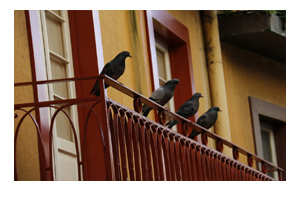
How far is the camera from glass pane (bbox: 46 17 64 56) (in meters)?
6.62

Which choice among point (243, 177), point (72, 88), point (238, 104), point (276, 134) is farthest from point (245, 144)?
point (72, 88)

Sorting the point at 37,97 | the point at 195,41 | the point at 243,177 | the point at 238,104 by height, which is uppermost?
the point at 195,41

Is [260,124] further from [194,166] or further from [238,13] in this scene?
[194,166]

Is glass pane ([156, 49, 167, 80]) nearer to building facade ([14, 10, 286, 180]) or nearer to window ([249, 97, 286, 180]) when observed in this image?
building facade ([14, 10, 286, 180])

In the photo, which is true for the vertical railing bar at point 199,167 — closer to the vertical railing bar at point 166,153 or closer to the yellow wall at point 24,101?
the vertical railing bar at point 166,153

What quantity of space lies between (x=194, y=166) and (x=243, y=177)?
1410 millimetres

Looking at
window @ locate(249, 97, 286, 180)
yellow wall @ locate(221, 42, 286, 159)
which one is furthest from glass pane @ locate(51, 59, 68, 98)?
window @ locate(249, 97, 286, 180)

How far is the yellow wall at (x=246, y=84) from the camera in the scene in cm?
1002

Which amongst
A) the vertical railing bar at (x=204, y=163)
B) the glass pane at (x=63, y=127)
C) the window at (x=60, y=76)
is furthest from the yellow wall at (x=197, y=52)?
the glass pane at (x=63, y=127)

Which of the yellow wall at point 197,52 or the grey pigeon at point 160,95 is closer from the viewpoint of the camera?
the grey pigeon at point 160,95

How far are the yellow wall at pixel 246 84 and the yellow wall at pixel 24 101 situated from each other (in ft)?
15.1

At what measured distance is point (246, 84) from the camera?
1062 centimetres

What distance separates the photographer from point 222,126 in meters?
9.39

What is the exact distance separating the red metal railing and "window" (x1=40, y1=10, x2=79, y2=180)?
136mm
